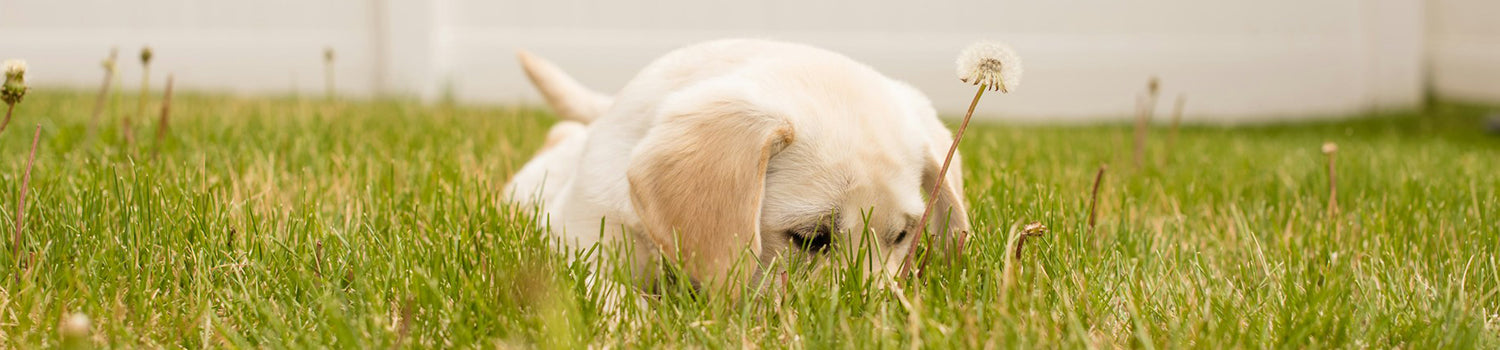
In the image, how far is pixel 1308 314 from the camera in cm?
159

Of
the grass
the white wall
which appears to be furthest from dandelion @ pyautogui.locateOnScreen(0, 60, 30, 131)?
the white wall

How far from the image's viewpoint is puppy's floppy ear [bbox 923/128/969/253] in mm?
1985

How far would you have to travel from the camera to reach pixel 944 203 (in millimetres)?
2035

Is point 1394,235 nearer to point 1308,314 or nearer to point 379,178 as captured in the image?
point 1308,314

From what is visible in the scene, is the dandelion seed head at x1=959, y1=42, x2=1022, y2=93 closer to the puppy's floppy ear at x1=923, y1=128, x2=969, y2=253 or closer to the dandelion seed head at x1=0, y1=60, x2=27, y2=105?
the puppy's floppy ear at x1=923, y1=128, x2=969, y2=253

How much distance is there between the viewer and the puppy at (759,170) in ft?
5.85

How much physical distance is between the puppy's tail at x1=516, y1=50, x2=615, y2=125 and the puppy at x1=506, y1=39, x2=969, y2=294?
109 cm

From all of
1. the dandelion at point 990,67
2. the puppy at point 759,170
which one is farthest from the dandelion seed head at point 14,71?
the dandelion at point 990,67

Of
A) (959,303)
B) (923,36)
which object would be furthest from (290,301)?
(923,36)

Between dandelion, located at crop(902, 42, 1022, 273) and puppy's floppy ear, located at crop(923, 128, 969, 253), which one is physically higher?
dandelion, located at crop(902, 42, 1022, 273)

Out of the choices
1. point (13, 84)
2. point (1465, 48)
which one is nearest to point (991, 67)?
point (13, 84)

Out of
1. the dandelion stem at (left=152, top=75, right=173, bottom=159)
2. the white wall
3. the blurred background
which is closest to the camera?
the dandelion stem at (left=152, top=75, right=173, bottom=159)

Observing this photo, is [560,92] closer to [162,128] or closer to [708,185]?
[162,128]

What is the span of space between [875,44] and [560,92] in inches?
216
